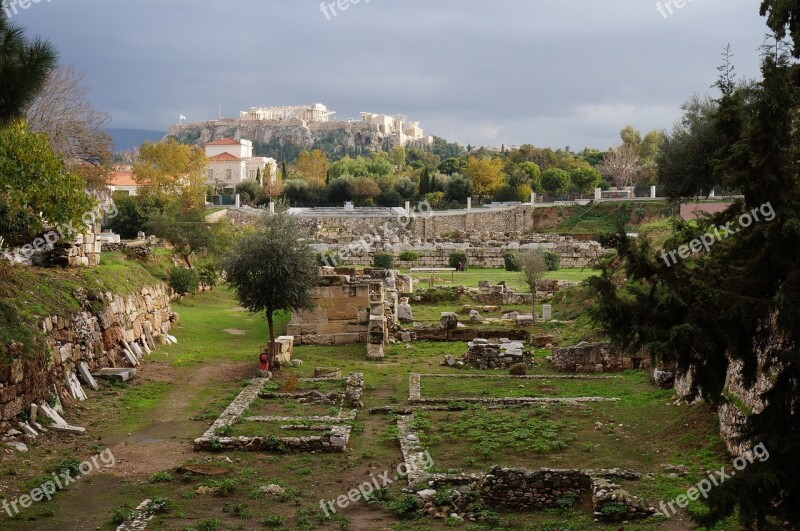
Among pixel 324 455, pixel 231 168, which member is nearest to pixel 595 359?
pixel 324 455

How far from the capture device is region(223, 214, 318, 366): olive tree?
21734 mm

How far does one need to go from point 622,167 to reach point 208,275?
67524 mm

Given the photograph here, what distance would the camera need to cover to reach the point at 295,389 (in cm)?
1892

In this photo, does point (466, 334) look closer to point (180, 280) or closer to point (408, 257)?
point (180, 280)

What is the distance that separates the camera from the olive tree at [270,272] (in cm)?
2173

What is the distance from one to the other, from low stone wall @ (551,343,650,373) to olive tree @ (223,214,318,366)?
669cm

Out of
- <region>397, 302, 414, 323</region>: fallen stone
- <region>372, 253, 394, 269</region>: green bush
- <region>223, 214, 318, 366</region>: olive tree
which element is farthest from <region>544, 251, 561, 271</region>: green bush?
<region>223, 214, 318, 366</region>: olive tree

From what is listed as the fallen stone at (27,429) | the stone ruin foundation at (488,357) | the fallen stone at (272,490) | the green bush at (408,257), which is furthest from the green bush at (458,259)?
the fallen stone at (272,490)

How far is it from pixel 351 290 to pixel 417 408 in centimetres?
945

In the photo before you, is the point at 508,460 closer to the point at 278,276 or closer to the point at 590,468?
the point at 590,468

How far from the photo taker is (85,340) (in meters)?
18.6

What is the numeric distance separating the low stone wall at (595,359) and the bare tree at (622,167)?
7614cm

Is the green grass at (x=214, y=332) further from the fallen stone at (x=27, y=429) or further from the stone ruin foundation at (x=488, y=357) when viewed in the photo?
the fallen stone at (x=27, y=429)

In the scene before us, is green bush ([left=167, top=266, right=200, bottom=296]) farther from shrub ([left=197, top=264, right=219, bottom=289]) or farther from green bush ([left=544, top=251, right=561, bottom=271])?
green bush ([left=544, top=251, right=561, bottom=271])
